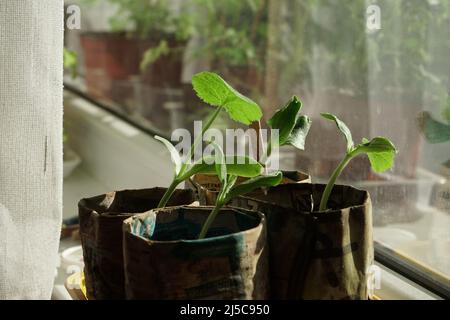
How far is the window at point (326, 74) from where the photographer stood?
0.83 m

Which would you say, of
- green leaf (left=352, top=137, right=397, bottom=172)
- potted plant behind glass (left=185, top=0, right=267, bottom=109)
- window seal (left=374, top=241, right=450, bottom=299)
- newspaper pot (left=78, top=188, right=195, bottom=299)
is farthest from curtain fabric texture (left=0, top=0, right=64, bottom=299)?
potted plant behind glass (left=185, top=0, right=267, bottom=109)

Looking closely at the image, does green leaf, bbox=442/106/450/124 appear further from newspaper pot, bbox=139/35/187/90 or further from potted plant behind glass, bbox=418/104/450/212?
newspaper pot, bbox=139/35/187/90

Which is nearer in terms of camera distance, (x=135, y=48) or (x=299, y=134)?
(x=299, y=134)

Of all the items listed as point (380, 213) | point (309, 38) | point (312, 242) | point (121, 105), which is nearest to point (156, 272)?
point (312, 242)

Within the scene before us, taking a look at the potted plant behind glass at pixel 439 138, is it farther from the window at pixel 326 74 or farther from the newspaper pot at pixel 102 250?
the newspaper pot at pixel 102 250

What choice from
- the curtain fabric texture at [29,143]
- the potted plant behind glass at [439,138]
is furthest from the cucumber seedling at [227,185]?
the potted plant behind glass at [439,138]

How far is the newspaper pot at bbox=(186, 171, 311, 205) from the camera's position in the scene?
24.1 inches

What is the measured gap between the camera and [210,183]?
0.68m

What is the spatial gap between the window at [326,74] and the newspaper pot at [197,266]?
1.19 ft

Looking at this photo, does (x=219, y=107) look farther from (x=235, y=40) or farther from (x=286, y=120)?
(x=235, y=40)

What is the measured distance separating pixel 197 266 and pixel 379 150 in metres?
0.18
